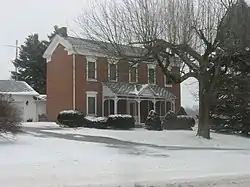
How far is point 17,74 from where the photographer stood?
66.8 metres

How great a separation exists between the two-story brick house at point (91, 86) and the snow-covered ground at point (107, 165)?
17.2m

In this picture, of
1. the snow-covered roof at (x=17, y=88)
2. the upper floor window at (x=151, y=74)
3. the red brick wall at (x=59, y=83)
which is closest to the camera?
the red brick wall at (x=59, y=83)

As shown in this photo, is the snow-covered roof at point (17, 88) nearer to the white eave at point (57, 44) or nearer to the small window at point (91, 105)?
the white eave at point (57, 44)

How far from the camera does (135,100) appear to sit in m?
43.7

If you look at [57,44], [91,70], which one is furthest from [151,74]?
[57,44]

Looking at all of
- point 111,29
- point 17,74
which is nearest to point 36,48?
point 17,74

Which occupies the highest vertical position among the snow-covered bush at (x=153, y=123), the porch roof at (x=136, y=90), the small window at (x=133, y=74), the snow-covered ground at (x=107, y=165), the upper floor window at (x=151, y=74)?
the upper floor window at (x=151, y=74)

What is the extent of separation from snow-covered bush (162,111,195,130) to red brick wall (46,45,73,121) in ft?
29.0

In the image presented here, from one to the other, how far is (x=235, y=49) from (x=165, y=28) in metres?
3.77

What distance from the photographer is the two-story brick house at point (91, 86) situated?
40.9 m

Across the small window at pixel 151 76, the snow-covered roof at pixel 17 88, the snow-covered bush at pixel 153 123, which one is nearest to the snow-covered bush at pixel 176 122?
the snow-covered bush at pixel 153 123

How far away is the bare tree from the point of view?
25.8 m

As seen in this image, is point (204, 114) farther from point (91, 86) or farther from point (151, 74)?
point (151, 74)

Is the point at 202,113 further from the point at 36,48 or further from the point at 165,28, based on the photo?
the point at 36,48
